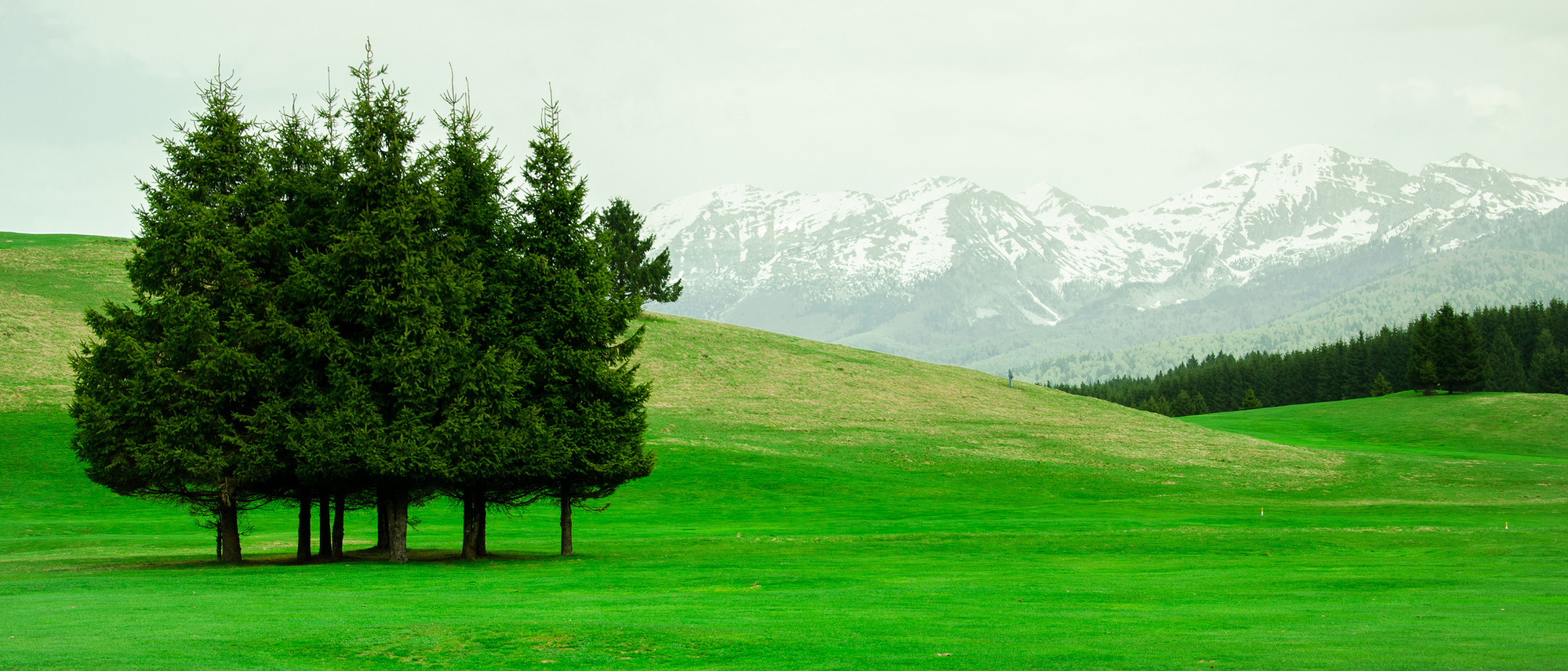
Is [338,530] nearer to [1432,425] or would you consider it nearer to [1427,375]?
[1432,425]

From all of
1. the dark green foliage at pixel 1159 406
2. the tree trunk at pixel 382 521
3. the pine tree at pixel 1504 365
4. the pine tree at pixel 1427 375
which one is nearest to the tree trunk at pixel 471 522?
the tree trunk at pixel 382 521

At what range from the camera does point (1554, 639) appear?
14062 mm

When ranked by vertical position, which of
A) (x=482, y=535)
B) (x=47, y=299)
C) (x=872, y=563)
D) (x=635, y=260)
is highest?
(x=635, y=260)

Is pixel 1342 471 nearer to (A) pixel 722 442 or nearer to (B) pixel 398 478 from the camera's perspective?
(A) pixel 722 442

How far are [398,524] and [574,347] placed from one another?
24.8ft

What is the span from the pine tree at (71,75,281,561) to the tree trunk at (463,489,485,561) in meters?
5.78

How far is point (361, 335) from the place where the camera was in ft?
90.0

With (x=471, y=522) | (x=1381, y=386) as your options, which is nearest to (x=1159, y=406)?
(x=1381, y=386)

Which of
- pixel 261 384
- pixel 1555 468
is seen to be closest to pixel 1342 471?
pixel 1555 468

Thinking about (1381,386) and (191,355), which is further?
(1381,386)

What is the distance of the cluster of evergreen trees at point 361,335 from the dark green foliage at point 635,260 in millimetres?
52445

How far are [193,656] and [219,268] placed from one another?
16.9 meters

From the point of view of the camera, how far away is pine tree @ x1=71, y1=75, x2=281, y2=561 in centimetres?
2566

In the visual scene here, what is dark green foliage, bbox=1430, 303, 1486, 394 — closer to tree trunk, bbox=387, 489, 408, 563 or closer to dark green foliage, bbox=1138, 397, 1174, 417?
dark green foliage, bbox=1138, 397, 1174, 417
